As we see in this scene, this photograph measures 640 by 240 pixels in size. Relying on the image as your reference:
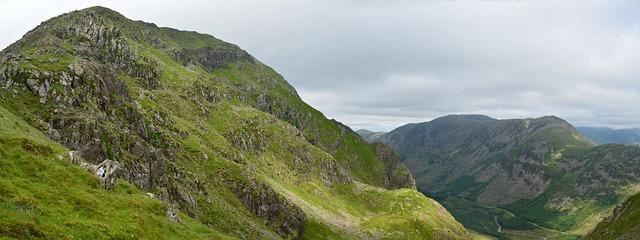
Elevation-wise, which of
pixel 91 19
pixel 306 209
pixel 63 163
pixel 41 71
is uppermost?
pixel 91 19

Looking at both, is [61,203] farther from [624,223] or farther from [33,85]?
[624,223]

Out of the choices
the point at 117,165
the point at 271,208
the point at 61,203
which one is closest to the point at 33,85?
the point at 117,165

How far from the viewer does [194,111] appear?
→ 637 feet

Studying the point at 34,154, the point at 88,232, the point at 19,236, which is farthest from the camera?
the point at 34,154

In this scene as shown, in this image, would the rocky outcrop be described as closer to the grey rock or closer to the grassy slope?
the grey rock

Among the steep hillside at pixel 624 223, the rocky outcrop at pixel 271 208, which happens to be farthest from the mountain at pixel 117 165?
the steep hillside at pixel 624 223

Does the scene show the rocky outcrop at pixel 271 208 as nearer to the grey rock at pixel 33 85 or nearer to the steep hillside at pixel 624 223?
the grey rock at pixel 33 85

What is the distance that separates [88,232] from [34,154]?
1835 cm

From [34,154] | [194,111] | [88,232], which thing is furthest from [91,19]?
[88,232]

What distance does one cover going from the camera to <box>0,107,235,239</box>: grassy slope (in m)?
33.0

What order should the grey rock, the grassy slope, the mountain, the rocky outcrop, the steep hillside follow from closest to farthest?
the grassy slope < the mountain < the grey rock < the steep hillside < the rocky outcrop

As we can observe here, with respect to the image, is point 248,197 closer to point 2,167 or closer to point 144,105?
point 144,105

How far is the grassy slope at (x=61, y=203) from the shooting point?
33.0m

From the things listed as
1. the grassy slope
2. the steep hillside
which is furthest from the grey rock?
the steep hillside
